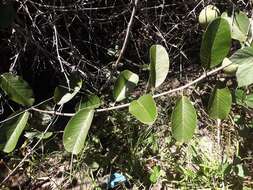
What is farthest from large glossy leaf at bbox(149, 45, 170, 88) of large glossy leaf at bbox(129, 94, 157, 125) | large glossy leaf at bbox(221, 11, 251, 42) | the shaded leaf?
the shaded leaf

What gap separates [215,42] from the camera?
94 cm

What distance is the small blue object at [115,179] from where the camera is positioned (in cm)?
189

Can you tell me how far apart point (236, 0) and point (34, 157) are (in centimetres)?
105

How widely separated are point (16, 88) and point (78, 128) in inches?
7.3

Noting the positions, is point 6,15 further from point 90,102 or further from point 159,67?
point 159,67

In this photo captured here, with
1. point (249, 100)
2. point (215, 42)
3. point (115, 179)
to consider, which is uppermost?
point (215, 42)

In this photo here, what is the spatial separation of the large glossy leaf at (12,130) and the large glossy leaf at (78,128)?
0.11 m

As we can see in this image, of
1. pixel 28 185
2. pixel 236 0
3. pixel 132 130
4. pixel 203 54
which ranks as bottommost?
pixel 28 185

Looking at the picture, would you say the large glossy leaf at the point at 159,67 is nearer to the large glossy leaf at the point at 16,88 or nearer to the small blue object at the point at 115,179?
the large glossy leaf at the point at 16,88

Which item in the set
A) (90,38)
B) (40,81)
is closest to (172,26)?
(90,38)

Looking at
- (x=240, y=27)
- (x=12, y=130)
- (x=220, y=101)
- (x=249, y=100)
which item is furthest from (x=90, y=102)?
(x=249, y=100)

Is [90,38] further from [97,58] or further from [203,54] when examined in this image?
[203,54]

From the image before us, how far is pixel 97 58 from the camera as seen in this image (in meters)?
2.05

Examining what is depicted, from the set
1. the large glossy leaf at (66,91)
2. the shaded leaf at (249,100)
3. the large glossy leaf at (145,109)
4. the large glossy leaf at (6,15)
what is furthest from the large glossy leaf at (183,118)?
the shaded leaf at (249,100)
